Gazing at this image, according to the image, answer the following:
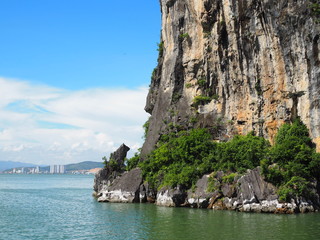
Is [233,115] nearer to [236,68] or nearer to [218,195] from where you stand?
[236,68]

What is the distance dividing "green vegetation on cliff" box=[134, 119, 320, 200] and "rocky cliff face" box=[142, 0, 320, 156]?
1.38 m

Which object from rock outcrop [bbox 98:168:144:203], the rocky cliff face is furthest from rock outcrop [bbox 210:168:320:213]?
rock outcrop [bbox 98:168:144:203]

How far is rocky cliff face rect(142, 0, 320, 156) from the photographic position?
32.8 meters

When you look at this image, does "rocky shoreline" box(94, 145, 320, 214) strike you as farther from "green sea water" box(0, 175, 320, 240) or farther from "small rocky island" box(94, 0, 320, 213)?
"green sea water" box(0, 175, 320, 240)

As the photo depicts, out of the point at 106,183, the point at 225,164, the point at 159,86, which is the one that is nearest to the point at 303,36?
the point at 225,164

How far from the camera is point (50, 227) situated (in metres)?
26.0

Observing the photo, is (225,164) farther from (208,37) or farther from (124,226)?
(208,37)

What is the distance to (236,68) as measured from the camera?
40.2m

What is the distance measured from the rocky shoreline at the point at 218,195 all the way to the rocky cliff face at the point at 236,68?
5746mm

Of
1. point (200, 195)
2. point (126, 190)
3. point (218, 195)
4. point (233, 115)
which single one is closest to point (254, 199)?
point (218, 195)

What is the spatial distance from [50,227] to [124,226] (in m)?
4.73

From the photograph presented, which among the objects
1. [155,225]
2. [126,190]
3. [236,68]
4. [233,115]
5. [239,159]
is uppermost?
[236,68]

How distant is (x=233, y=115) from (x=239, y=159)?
7856 mm

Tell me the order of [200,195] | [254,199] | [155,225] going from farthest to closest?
[200,195] < [254,199] < [155,225]
